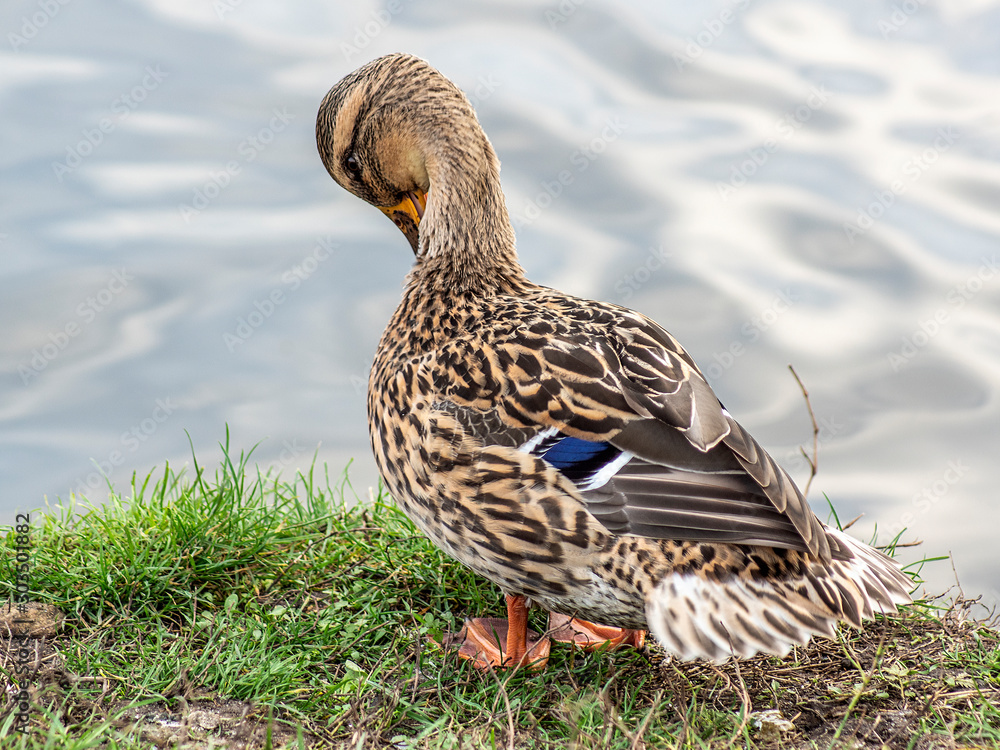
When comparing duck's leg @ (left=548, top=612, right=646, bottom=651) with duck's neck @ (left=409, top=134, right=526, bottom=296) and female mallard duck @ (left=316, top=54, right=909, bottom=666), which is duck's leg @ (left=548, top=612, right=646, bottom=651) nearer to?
female mallard duck @ (left=316, top=54, right=909, bottom=666)

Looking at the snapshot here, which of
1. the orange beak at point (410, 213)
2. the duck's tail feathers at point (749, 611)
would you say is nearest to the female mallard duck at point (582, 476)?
the duck's tail feathers at point (749, 611)

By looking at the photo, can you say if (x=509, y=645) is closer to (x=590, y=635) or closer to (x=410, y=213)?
(x=590, y=635)

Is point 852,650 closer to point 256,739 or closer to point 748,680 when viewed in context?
point 748,680

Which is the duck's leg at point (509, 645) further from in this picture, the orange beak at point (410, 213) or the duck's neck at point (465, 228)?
the orange beak at point (410, 213)

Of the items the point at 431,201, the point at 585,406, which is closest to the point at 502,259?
the point at 431,201

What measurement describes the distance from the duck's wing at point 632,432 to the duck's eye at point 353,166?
1057mm

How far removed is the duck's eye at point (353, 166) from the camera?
159 inches

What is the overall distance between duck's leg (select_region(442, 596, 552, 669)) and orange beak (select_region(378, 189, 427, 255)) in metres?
1.46

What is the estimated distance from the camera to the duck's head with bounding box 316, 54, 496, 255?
3852 mm

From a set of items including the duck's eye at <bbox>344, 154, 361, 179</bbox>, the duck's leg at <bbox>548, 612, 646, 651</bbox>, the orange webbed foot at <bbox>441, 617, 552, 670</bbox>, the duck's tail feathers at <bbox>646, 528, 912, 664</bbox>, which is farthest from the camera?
the duck's eye at <bbox>344, 154, 361, 179</bbox>

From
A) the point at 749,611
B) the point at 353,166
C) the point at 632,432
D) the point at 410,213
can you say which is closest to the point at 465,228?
the point at 410,213

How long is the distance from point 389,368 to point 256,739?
1277 mm

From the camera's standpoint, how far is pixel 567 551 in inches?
121

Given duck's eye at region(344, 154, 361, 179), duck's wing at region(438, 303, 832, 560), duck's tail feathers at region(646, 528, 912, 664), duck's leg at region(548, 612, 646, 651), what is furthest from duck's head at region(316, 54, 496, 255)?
duck's tail feathers at region(646, 528, 912, 664)
